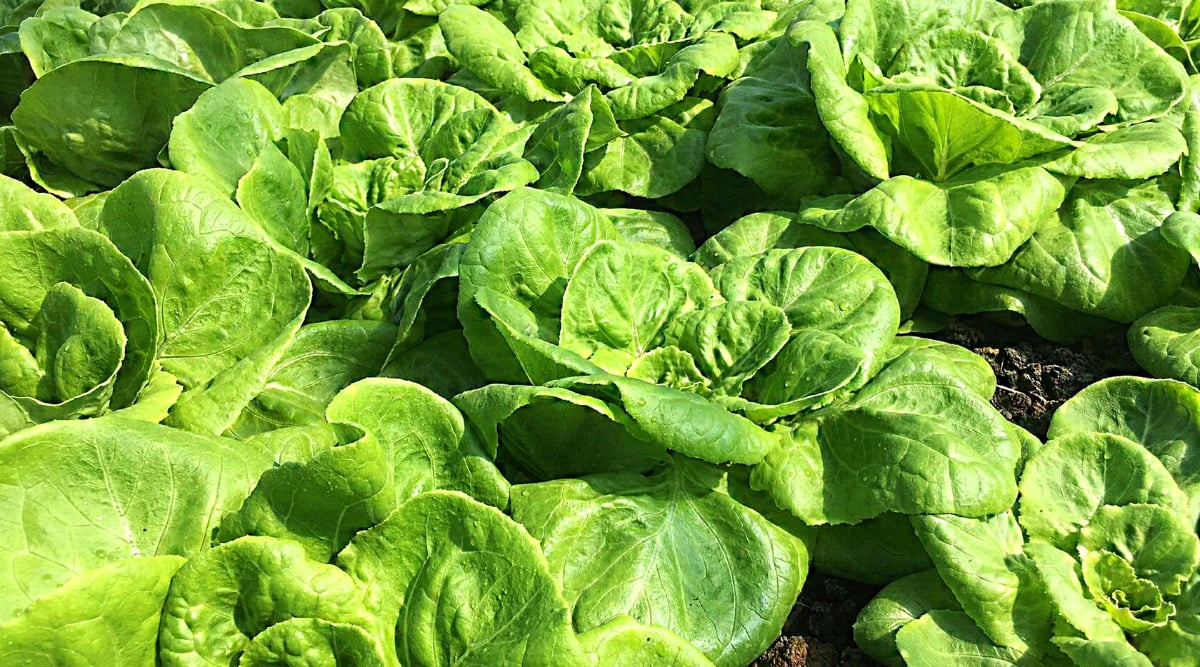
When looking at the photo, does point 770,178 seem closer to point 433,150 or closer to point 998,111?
point 998,111

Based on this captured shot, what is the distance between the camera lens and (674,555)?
319cm

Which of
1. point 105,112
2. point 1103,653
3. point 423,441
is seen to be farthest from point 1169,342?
point 105,112

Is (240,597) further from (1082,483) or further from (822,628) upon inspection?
(1082,483)

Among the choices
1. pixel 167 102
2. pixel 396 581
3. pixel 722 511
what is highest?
pixel 167 102

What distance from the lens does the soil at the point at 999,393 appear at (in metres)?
3.29

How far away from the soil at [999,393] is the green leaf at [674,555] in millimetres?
262

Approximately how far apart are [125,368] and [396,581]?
4.74 feet

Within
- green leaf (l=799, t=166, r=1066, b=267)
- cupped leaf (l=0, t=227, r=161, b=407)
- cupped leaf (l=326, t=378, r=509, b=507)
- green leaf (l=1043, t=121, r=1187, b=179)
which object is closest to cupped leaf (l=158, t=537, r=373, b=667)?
cupped leaf (l=326, t=378, r=509, b=507)

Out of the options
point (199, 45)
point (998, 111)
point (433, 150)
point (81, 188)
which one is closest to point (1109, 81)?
point (998, 111)

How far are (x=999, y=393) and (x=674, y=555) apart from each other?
163cm

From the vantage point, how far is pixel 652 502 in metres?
3.29

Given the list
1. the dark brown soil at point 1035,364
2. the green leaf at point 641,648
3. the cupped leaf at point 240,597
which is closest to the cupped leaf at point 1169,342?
the dark brown soil at point 1035,364

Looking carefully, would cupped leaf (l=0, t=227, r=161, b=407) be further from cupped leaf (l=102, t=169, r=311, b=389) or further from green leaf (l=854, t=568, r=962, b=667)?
green leaf (l=854, t=568, r=962, b=667)

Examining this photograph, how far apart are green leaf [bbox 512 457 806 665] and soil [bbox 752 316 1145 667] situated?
0.86 feet
